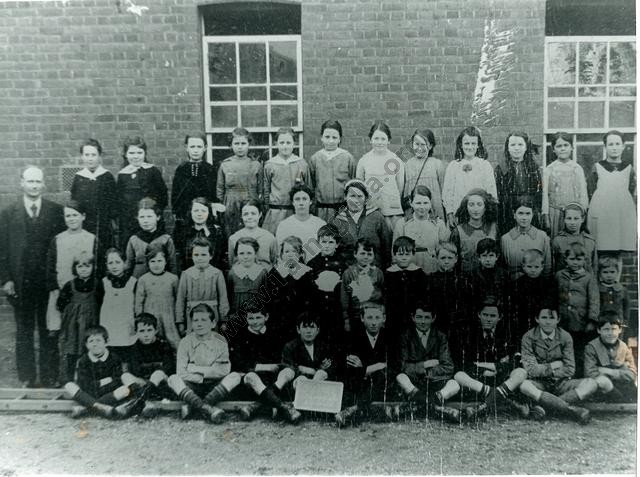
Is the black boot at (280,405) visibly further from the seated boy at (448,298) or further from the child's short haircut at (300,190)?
the child's short haircut at (300,190)

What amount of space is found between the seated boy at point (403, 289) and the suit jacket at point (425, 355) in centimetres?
13

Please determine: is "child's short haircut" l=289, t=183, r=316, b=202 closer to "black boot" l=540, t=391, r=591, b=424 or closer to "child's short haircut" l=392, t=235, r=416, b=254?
"child's short haircut" l=392, t=235, r=416, b=254

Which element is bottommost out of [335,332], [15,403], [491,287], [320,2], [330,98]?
[15,403]

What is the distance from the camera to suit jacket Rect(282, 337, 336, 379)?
15.9 ft

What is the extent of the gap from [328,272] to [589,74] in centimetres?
291

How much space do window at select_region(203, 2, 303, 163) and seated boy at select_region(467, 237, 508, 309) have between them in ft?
6.23

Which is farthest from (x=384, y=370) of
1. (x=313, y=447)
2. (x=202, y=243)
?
(x=202, y=243)

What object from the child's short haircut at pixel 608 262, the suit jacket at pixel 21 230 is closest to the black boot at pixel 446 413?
the child's short haircut at pixel 608 262

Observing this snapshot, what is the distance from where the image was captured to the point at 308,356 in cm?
486

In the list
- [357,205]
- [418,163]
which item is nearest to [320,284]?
[357,205]

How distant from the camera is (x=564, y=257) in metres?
4.96

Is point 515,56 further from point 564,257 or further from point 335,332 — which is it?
point 335,332

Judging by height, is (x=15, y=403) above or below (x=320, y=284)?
below

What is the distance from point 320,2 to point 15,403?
174 inches
